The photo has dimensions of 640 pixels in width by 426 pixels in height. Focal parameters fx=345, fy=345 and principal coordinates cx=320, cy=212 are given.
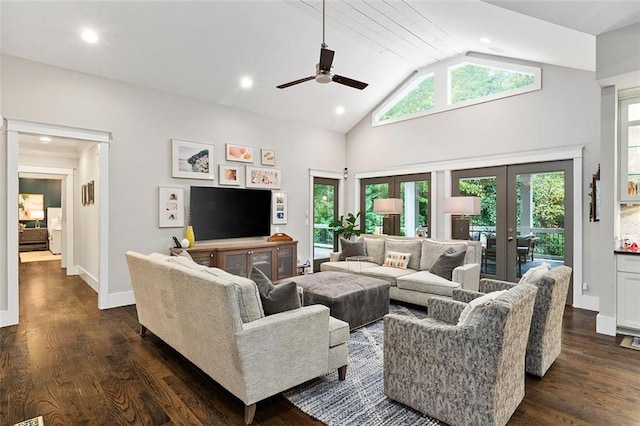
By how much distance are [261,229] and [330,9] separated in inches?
152

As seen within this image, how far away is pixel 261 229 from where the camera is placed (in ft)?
21.7

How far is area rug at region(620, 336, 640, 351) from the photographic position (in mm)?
3486

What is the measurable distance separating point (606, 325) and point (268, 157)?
566 cm

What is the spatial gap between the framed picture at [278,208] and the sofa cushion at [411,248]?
228cm

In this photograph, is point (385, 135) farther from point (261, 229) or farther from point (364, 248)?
point (261, 229)

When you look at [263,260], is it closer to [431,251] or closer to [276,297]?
[431,251]

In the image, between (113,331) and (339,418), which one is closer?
(339,418)

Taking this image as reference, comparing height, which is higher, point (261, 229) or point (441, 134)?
point (441, 134)

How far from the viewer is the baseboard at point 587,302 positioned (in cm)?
478

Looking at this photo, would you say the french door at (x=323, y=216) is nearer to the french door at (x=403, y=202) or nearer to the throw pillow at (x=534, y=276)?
the french door at (x=403, y=202)

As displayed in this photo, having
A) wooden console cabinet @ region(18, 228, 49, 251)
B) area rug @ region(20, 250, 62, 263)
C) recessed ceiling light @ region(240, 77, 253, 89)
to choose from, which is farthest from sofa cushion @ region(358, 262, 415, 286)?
wooden console cabinet @ region(18, 228, 49, 251)

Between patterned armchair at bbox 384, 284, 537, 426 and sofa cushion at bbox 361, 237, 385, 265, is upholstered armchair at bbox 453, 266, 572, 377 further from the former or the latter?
sofa cushion at bbox 361, 237, 385, 265

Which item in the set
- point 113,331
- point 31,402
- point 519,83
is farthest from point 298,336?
point 519,83

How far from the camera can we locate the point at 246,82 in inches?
228
